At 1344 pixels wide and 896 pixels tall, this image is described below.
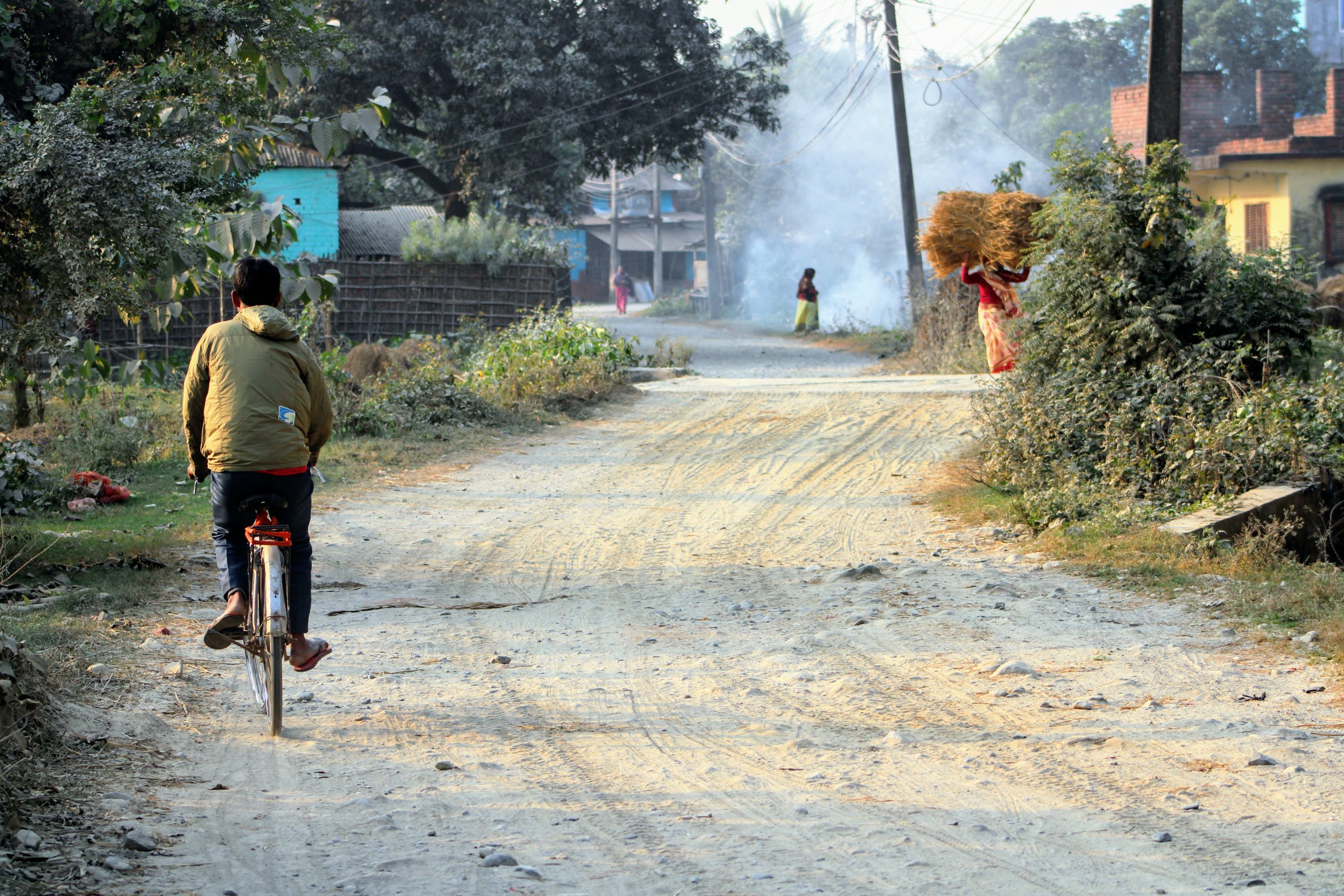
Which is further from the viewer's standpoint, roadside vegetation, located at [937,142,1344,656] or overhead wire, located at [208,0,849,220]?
overhead wire, located at [208,0,849,220]

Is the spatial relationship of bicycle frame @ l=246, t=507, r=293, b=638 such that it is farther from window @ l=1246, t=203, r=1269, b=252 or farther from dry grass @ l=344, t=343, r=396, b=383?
window @ l=1246, t=203, r=1269, b=252

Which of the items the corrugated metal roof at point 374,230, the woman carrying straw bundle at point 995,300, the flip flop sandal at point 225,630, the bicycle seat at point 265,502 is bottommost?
the flip flop sandal at point 225,630

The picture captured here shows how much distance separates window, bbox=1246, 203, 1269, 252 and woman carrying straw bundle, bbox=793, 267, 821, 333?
434 inches

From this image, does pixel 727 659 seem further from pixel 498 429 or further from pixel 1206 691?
pixel 498 429

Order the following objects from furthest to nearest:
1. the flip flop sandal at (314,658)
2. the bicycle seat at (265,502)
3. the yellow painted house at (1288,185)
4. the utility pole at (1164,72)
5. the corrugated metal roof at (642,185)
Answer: the corrugated metal roof at (642,185) < the yellow painted house at (1288,185) < the utility pole at (1164,72) < the flip flop sandal at (314,658) < the bicycle seat at (265,502)

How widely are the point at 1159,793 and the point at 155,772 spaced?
351 centimetres

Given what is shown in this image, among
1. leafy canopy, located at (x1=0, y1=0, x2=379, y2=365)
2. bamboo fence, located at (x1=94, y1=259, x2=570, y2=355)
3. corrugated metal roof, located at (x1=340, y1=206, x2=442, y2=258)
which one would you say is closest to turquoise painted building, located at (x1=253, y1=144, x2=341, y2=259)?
corrugated metal roof, located at (x1=340, y1=206, x2=442, y2=258)

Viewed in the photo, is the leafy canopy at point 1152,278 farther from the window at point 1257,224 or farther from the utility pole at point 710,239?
the utility pole at point 710,239

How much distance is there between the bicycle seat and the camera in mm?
4824

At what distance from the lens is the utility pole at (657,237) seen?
5528cm

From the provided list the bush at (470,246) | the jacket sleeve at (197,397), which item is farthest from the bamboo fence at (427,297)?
the jacket sleeve at (197,397)

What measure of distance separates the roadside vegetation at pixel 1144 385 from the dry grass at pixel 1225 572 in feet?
0.07

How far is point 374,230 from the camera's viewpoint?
3228 centimetres

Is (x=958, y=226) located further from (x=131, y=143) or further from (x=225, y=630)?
(x=225, y=630)
